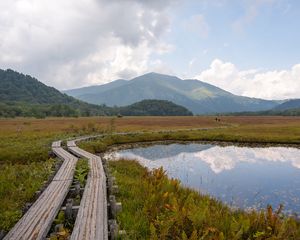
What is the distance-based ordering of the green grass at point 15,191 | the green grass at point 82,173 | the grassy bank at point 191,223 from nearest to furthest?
the grassy bank at point 191,223 < the green grass at point 15,191 < the green grass at point 82,173

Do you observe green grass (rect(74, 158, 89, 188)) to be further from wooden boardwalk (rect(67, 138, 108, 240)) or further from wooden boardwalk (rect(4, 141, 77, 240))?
wooden boardwalk (rect(4, 141, 77, 240))

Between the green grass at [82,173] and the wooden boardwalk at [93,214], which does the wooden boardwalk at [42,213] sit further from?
the wooden boardwalk at [93,214]

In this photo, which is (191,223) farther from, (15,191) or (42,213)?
(15,191)

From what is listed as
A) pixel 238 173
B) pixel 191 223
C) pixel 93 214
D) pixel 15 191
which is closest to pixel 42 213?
pixel 93 214

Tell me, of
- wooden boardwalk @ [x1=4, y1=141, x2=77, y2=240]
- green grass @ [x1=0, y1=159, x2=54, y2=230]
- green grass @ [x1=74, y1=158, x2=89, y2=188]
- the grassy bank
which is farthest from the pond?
green grass @ [x1=0, y1=159, x2=54, y2=230]

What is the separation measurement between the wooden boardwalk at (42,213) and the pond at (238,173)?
28.1 feet

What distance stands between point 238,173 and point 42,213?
18942mm

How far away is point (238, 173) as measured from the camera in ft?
86.3

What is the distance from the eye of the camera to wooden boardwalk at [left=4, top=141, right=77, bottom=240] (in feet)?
29.7

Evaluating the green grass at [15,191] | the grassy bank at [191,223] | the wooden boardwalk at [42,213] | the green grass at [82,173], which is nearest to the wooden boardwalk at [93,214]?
the green grass at [82,173]

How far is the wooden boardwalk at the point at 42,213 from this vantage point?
29.7 feet

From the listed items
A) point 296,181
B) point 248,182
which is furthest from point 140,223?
point 296,181

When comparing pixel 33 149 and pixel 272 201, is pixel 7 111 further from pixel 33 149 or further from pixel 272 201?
pixel 272 201

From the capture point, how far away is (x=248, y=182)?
2283cm
